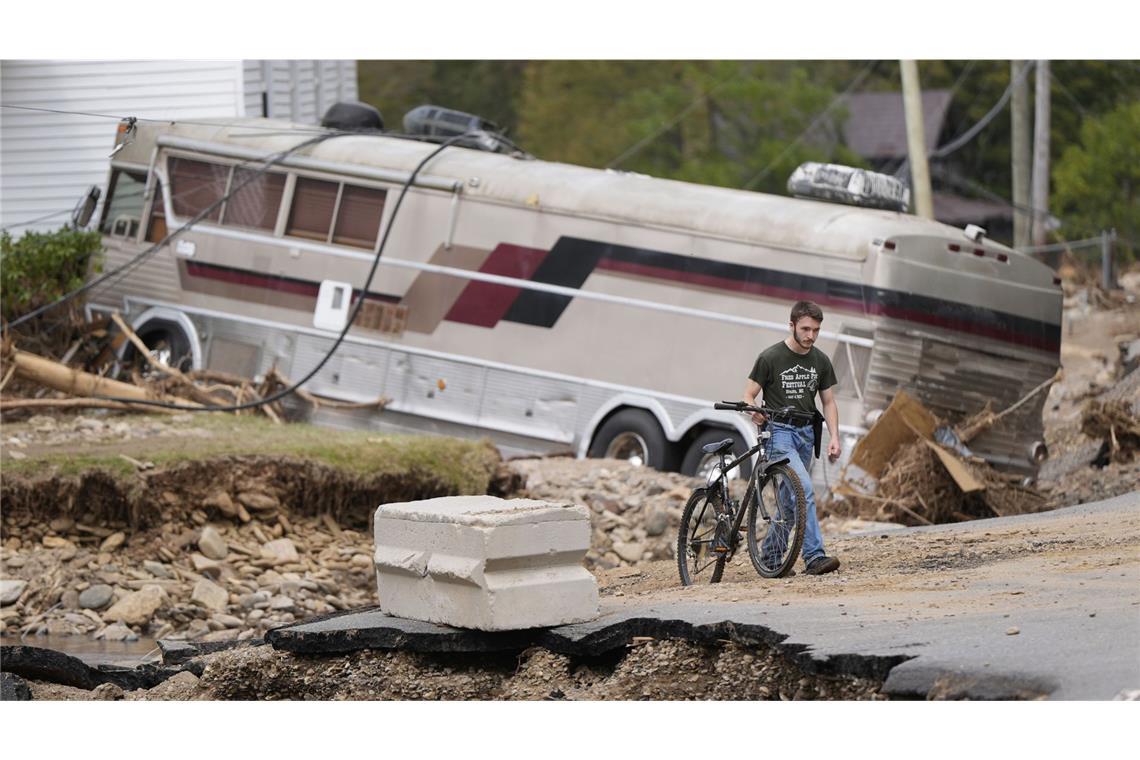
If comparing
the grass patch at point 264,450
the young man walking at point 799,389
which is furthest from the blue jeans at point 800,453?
the grass patch at point 264,450

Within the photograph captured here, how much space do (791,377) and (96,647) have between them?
504 centimetres

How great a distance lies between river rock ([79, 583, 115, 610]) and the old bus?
3728 mm

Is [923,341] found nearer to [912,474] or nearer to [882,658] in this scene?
[912,474]

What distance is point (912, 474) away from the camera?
46.2 ft

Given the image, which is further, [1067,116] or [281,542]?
[1067,116]

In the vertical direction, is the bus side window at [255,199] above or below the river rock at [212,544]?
above

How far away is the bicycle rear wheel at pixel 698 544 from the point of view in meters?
10.1

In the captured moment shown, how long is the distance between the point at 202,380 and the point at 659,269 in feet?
15.0

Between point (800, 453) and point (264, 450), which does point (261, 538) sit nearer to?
point (264, 450)

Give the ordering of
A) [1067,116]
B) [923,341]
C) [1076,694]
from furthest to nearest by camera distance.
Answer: [1067,116]
[923,341]
[1076,694]

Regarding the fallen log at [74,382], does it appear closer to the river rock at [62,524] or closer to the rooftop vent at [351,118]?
the river rock at [62,524]

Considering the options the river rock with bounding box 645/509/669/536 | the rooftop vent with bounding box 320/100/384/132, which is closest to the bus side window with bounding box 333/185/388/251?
the rooftop vent with bounding box 320/100/384/132

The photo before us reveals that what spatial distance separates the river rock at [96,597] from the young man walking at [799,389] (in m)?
5.20

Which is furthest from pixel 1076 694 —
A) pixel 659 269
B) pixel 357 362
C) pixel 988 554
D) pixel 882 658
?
pixel 357 362
